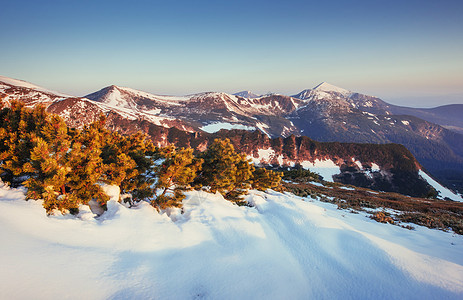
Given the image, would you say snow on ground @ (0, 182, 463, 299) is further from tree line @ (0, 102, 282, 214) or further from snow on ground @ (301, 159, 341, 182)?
snow on ground @ (301, 159, 341, 182)

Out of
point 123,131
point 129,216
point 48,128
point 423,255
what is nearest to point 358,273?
point 423,255

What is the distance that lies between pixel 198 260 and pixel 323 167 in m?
119

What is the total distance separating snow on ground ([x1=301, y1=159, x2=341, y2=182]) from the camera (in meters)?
106

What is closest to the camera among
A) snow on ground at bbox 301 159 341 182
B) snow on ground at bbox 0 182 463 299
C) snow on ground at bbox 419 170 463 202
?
snow on ground at bbox 0 182 463 299

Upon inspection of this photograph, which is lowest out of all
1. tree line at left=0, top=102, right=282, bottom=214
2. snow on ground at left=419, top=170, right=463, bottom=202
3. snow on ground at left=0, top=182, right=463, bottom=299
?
snow on ground at left=419, top=170, right=463, bottom=202

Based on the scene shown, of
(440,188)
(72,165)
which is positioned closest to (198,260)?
(72,165)

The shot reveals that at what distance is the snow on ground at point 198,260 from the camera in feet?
16.6

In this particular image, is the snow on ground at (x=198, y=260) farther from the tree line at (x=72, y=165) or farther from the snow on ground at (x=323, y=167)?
the snow on ground at (x=323, y=167)

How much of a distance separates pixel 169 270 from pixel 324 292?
208 inches

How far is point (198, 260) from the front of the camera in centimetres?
713

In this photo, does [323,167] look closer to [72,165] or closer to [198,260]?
[198,260]

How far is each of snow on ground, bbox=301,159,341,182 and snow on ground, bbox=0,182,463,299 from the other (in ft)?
342

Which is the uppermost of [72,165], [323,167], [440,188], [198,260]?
[72,165]

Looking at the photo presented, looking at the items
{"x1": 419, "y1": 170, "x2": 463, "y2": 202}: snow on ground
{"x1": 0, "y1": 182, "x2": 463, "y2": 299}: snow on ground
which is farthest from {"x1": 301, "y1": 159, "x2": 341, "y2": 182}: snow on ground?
{"x1": 0, "y1": 182, "x2": 463, "y2": 299}: snow on ground
